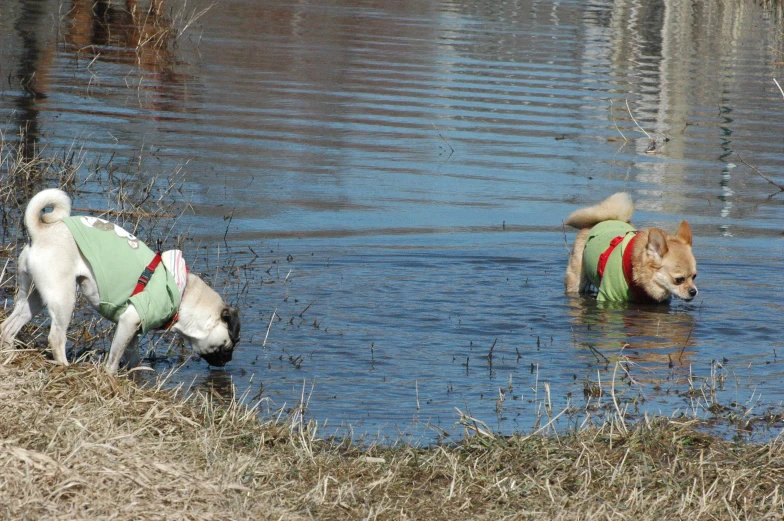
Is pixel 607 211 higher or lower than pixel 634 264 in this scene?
higher

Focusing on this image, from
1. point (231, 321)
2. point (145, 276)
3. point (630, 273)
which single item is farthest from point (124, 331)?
point (630, 273)

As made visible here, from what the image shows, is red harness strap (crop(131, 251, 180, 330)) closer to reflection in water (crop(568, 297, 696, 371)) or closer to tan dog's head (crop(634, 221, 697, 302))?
reflection in water (crop(568, 297, 696, 371))

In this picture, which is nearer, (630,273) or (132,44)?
(630,273)

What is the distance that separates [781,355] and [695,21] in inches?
1133

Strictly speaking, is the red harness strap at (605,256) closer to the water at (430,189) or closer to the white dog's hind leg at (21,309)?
the water at (430,189)

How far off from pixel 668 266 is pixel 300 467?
4.43 meters

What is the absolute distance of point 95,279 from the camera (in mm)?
5438

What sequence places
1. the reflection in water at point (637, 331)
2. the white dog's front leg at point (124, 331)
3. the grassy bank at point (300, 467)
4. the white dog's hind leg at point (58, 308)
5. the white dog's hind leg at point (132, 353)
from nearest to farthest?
the grassy bank at point (300, 467) → the white dog's hind leg at point (58, 308) → the white dog's front leg at point (124, 331) → the white dog's hind leg at point (132, 353) → the reflection in water at point (637, 331)

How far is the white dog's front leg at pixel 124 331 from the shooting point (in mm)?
5465

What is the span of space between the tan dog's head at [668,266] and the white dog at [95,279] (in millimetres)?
3804

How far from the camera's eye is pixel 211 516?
3779mm

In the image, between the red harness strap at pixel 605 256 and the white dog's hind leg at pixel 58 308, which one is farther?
the red harness strap at pixel 605 256

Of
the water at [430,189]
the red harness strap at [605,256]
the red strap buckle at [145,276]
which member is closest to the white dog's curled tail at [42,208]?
the red strap buckle at [145,276]

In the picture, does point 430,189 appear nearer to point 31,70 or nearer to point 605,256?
point 605,256
